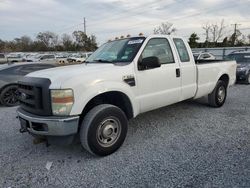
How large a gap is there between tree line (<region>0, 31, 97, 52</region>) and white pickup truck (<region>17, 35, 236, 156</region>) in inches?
2371

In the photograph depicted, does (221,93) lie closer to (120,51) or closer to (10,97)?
(120,51)

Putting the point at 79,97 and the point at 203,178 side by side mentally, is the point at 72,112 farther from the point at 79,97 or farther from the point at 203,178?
the point at 203,178

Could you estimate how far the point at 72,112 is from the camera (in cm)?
290

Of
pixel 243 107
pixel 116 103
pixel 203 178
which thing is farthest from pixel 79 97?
pixel 243 107

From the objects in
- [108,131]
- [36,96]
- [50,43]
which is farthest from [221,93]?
[50,43]

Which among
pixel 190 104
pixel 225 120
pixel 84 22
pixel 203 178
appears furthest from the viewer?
pixel 84 22

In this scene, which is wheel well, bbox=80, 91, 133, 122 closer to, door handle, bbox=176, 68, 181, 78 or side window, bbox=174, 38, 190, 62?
door handle, bbox=176, 68, 181, 78

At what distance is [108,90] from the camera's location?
3201mm

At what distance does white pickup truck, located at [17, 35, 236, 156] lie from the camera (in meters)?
2.89

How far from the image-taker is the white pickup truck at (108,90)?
2.89 meters

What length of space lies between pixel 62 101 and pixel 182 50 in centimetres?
291

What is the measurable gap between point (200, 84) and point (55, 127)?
3.46 meters

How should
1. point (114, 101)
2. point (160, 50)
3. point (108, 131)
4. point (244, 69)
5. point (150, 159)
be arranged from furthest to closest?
point (244, 69) → point (160, 50) → point (114, 101) → point (108, 131) → point (150, 159)

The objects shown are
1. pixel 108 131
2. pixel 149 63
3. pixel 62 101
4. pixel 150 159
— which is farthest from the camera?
pixel 149 63
